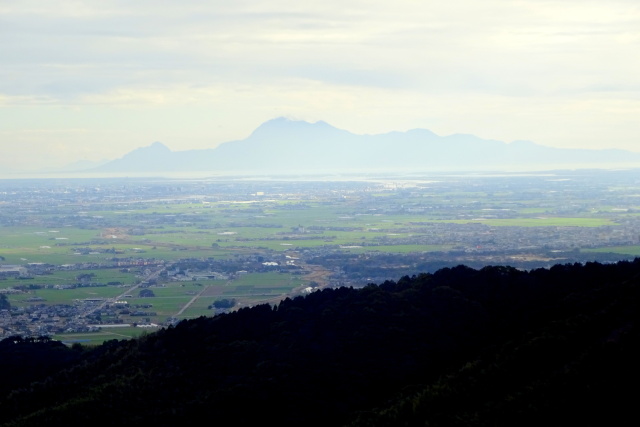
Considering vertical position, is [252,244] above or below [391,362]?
below

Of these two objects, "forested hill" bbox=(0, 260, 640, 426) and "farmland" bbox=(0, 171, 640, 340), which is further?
"farmland" bbox=(0, 171, 640, 340)

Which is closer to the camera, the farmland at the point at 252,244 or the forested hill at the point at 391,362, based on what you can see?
the forested hill at the point at 391,362

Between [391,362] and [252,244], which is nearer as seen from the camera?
[391,362]

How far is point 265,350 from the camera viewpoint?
110 ft

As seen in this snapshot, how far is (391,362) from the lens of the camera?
103 feet

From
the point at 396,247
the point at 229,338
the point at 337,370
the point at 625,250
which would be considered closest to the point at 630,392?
the point at 337,370

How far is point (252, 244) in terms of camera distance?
290 ft

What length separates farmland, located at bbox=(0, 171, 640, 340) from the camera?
60.2m

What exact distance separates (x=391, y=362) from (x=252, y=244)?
57836 mm

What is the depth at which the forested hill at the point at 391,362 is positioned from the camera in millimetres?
24016

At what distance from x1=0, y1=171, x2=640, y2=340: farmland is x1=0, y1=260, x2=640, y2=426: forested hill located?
16.2m

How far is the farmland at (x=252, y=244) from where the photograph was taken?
60219mm

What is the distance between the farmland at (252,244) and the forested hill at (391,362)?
16.2 m

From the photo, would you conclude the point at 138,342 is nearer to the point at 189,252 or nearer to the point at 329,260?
the point at 329,260
